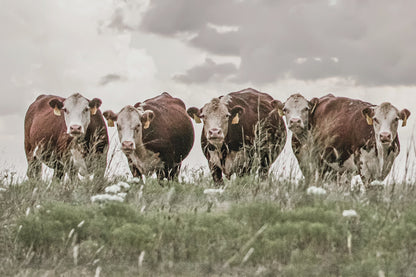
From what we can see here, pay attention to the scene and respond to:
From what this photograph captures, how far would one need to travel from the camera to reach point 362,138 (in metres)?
12.8

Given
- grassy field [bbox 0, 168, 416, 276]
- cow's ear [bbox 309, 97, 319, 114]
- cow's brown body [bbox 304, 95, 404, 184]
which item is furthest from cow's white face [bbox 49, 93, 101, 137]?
grassy field [bbox 0, 168, 416, 276]

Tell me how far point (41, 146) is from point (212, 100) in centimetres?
405

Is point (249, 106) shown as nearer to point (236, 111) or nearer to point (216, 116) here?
point (236, 111)

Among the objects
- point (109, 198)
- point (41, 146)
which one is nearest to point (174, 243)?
point (109, 198)

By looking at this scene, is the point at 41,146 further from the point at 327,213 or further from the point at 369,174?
the point at 327,213

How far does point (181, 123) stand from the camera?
50.2 ft

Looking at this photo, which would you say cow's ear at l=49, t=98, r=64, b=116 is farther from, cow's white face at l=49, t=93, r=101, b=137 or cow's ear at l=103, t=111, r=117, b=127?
cow's ear at l=103, t=111, r=117, b=127

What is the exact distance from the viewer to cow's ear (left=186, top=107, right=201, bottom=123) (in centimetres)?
1363

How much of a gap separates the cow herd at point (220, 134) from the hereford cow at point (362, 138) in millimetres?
19

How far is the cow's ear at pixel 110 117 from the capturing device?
43.8 ft

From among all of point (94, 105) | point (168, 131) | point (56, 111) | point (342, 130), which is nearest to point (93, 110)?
point (94, 105)

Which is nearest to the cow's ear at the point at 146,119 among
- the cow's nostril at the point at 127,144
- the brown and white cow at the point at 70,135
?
the cow's nostril at the point at 127,144

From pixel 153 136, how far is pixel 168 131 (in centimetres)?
52

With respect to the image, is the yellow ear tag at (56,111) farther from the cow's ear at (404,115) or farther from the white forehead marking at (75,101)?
the cow's ear at (404,115)
